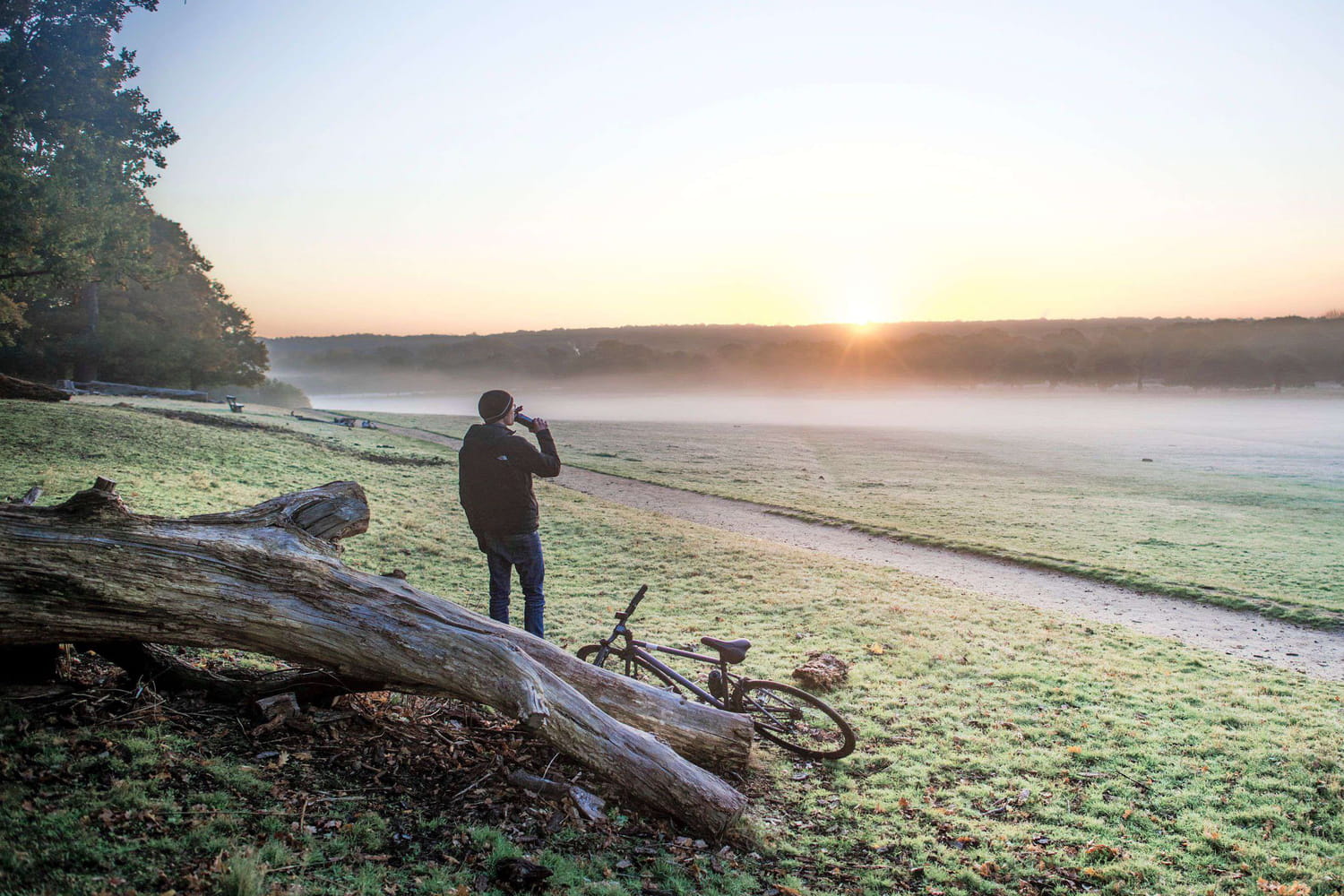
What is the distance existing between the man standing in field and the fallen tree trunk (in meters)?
1.96

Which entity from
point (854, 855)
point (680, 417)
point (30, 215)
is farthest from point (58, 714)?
point (680, 417)

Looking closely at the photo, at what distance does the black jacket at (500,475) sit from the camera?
7.86m

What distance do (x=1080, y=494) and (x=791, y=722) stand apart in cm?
2935

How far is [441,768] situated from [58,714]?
2.55 m

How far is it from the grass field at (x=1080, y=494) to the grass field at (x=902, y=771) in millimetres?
6463

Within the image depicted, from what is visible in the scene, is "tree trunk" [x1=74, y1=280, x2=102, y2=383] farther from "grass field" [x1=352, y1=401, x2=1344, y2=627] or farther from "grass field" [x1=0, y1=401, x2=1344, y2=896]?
"grass field" [x1=0, y1=401, x2=1344, y2=896]

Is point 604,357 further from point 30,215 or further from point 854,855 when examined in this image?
point 854,855

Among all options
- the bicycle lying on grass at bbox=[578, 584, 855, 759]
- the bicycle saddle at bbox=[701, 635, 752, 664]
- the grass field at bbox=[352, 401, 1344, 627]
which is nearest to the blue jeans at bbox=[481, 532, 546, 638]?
the bicycle lying on grass at bbox=[578, 584, 855, 759]

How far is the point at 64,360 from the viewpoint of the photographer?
179 ft

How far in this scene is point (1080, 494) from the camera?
32.3 m

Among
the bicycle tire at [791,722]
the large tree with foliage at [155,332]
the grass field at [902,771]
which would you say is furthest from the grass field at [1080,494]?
the large tree with foliage at [155,332]

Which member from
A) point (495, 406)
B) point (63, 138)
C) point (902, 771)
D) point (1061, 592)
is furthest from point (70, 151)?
point (1061, 592)

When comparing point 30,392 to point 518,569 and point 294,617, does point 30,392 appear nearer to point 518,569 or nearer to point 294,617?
point 518,569

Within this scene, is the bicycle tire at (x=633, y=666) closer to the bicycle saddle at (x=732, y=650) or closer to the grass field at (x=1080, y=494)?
the bicycle saddle at (x=732, y=650)
